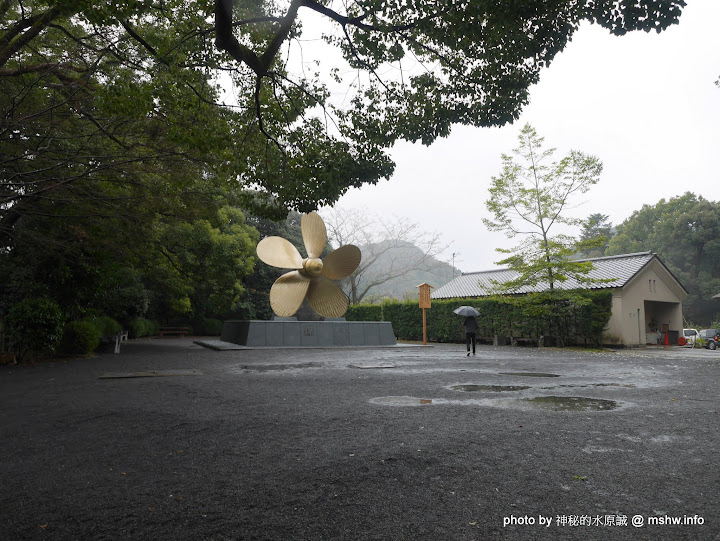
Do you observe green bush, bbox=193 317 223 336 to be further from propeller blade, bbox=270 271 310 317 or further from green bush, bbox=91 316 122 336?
propeller blade, bbox=270 271 310 317

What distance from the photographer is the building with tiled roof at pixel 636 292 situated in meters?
22.9

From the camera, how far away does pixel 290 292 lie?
20000 mm

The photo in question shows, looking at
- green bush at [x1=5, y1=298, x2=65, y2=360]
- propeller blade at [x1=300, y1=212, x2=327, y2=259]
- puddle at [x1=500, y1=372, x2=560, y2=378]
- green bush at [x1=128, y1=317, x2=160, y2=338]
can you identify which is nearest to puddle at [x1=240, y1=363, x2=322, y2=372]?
puddle at [x1=500, y1=372, x2=560, y2=378]

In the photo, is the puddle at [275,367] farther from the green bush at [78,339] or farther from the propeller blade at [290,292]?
the propeller blade at [290,292]

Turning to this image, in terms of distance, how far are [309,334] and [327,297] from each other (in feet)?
6.48

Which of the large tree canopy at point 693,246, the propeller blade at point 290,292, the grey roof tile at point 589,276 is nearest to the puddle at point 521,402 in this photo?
the propeller blade at point 290,292

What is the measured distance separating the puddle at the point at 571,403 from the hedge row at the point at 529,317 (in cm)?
1527

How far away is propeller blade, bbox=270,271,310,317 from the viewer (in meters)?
19.8

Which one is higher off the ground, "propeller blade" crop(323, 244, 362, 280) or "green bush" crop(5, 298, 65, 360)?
"propeller blade" crop(323, 244, 362, 280)

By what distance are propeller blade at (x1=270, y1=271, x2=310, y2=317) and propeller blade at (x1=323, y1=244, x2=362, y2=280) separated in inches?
38.8

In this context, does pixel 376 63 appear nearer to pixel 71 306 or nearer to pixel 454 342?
pixel 71 306

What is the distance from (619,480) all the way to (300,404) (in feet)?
13.7

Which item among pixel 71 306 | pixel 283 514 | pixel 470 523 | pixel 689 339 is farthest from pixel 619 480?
pixel 689 339

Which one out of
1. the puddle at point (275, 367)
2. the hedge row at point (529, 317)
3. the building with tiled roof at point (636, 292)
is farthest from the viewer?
the building with tiled roof at point (636, 292)
